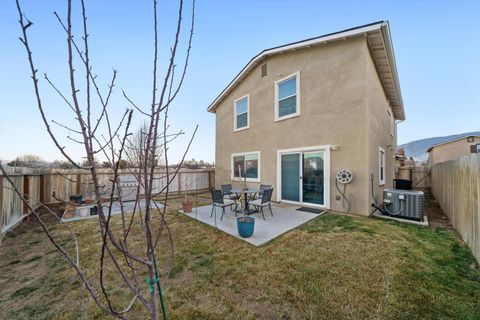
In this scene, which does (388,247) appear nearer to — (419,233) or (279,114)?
(419,233)

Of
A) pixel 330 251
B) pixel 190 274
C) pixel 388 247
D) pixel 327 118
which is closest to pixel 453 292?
pixel 388 247

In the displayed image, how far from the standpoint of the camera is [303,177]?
23.3ft

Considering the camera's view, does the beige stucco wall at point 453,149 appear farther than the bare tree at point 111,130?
Yes

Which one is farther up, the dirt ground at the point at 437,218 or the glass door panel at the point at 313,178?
the glass door panel at the point at 313,178

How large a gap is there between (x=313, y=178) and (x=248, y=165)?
3.32 meters

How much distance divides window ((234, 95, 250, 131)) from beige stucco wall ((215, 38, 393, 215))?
460mm

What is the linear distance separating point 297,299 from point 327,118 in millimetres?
5722

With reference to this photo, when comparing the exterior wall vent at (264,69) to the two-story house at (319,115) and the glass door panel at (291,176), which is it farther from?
the glass door panel at (291,176)

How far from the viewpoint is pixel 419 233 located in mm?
4531

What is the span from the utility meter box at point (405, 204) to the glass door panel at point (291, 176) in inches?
109

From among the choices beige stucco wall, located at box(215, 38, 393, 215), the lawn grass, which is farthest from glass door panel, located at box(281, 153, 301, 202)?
the lawn grass

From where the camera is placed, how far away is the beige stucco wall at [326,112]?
5.93m

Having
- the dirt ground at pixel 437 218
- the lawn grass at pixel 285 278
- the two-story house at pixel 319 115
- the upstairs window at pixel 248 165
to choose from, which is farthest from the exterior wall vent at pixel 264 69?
the dirt ground at pixel 437 218

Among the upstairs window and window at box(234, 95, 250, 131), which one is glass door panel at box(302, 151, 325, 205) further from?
window at box(234, 95, 250, 131)
